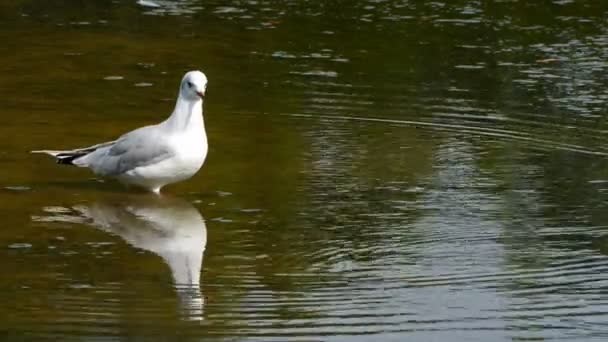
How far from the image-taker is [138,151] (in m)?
9.41

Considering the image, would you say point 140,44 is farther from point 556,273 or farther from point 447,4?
point 556,273

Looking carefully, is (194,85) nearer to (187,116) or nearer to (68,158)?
(187,116)

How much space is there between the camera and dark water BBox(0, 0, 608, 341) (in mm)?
6984

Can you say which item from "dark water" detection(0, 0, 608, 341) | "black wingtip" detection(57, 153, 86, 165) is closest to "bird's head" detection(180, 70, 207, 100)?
"dark water" detection(0, 0, 608, 341)

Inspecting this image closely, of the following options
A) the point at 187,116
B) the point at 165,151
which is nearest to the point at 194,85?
the point at 187,116

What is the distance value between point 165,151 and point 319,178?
101cm

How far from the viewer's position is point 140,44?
1424cm

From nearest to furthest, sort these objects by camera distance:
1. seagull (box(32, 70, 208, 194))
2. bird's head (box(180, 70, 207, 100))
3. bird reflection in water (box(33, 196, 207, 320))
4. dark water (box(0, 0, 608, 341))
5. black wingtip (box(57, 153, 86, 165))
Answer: dark water (box(0, 0, 608, 341)) → bird reflection in water (box(33, 196, 207, 320)) → seagull (box(32, 70, 208, 194)) → bird's head (box(180, 70, 207, 100)) → black wingtip (box(57, 153, 86, 165))

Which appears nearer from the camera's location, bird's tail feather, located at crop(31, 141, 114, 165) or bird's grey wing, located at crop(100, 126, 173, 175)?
bird's grey wing, located at crop(100, 126, 173, 175)

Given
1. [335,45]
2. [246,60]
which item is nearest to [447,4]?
[335,45]

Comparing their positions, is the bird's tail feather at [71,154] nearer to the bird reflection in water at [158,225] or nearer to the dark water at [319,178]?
the dark water at [319,178]

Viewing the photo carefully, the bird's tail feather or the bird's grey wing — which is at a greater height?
the bird's grey wing

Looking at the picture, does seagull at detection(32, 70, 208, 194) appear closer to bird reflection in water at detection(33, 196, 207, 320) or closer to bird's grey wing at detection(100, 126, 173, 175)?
bird's grey wing at detection(100, 126, 173, 175)

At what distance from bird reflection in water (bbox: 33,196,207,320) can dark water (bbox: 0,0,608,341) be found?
0.07 ft
